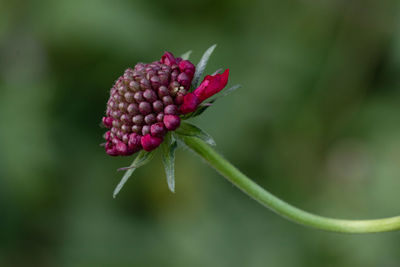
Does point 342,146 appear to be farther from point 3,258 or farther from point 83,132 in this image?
point 3,258

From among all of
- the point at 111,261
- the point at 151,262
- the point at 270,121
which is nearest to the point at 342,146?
the point at 270,121

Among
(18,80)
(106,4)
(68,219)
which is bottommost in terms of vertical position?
(68,219)

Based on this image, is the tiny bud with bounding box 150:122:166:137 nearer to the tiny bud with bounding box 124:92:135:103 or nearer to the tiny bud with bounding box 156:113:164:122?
the tiny bud with bounding box 156:113:164:122

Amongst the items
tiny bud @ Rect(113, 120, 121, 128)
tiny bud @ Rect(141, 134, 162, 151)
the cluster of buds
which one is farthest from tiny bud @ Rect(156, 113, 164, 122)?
tiny bud @ Rect(113, 120, 121, 128)

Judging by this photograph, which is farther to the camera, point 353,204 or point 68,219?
point 68,219

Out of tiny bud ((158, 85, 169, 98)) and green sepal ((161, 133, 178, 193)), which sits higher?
tiny bud ((158, 85, 169, 98))

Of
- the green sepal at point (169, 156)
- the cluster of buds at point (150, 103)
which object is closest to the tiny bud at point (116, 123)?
the cluster of buds at point (150, 103)
